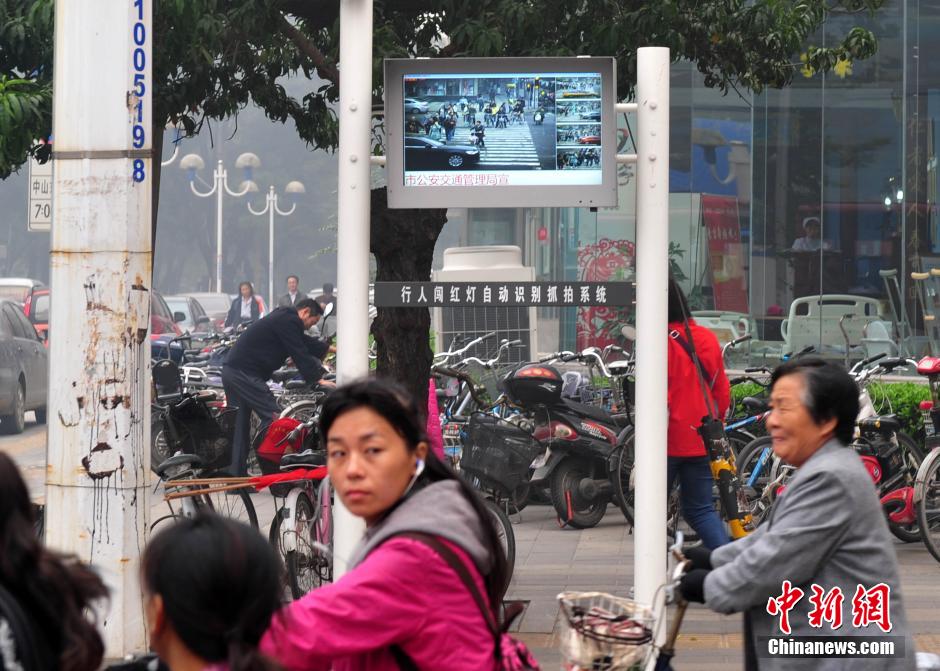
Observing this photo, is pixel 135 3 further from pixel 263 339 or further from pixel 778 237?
pixel 778 237

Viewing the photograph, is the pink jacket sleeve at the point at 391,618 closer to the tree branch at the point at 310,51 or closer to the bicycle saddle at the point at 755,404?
the tree branch at the point at 310,51

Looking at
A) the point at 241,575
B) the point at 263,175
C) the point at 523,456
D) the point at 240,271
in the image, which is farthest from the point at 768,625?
the point at 263,175

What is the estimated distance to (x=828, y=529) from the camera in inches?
134

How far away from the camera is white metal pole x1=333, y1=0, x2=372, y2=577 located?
243 inches

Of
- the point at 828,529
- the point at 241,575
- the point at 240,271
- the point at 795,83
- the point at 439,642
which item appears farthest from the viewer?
the point at 240,271

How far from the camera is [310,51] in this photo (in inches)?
344

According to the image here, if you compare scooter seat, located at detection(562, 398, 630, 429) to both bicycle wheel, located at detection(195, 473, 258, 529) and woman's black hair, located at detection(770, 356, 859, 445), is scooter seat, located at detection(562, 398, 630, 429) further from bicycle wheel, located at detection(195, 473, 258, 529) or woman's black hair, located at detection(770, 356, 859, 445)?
woman's black hair, located at detection(770, 356, 859, 445)

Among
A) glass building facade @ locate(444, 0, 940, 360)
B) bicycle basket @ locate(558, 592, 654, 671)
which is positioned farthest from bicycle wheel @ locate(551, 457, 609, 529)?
bicycle basket @ locate(558, 592, 654, 671)

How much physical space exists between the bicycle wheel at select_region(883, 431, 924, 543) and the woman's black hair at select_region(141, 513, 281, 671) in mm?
7818

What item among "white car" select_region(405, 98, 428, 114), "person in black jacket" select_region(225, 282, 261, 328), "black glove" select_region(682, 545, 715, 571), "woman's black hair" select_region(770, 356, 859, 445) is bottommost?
A: "black glove" select_region(682, 545, 715, 571)

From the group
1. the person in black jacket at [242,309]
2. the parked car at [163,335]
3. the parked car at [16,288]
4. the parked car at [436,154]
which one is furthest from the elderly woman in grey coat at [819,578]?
the parked car at [16,288]

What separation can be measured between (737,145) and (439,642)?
1436cm

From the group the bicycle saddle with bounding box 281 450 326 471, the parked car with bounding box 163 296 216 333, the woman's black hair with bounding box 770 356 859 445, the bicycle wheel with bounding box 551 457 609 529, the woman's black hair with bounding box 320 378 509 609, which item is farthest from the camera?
the parked car with bounding box 163 296 216 333

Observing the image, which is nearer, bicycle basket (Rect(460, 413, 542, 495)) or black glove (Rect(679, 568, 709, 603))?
black glove (Rect(679, 568, 709, 603))
